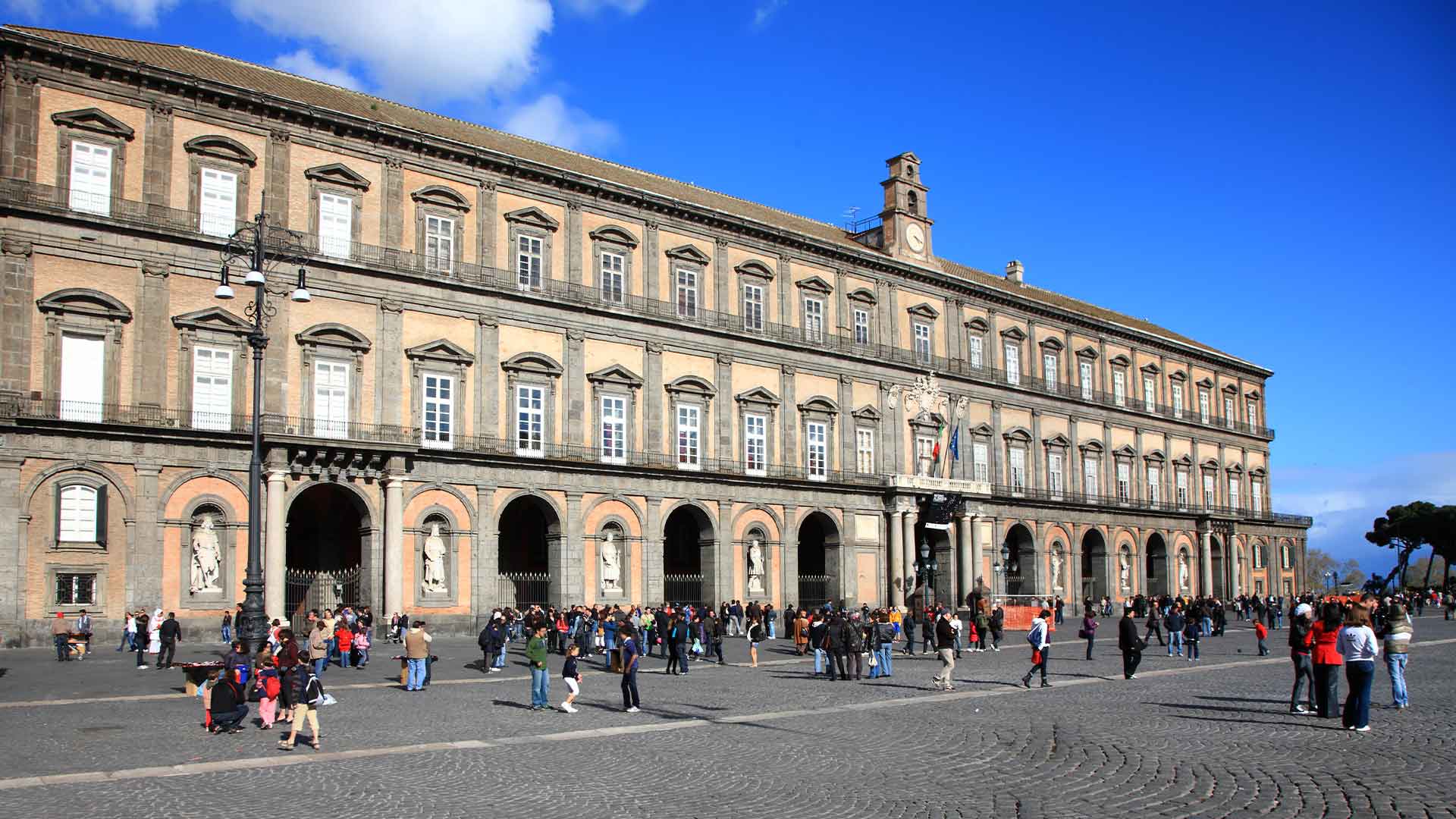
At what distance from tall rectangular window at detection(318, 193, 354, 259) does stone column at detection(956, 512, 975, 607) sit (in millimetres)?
28849

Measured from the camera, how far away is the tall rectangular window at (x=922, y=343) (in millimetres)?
54500

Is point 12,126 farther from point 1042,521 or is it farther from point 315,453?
point 1042,521

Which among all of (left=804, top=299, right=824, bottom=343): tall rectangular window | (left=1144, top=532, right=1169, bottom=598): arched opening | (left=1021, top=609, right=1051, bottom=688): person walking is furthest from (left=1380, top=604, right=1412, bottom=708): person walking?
(left=1144, top=532, right=1169, bottom=598): arched opening

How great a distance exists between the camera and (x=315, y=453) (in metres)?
34.9

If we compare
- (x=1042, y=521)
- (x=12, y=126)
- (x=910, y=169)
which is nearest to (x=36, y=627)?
(x=12, y=126)

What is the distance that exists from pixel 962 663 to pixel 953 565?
83.7ft

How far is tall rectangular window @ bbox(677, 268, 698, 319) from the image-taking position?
45.6 meters

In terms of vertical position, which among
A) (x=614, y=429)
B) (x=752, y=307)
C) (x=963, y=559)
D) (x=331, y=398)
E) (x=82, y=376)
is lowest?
(x=963, y=559)

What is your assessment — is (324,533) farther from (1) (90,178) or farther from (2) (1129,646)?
(2) (1129,646)

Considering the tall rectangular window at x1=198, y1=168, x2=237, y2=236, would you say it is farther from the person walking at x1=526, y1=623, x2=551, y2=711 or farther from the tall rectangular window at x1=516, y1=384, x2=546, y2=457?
the person walking at x1=526, y1=623, x2=551, y2=711

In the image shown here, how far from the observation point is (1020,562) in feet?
195

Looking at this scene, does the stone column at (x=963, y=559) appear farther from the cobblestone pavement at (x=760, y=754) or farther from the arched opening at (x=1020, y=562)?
the cobblestone pavement at (x=760, y=754)

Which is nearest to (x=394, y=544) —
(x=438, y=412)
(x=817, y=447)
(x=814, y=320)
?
(x=438, y=412)

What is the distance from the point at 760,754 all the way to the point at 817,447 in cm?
3532
